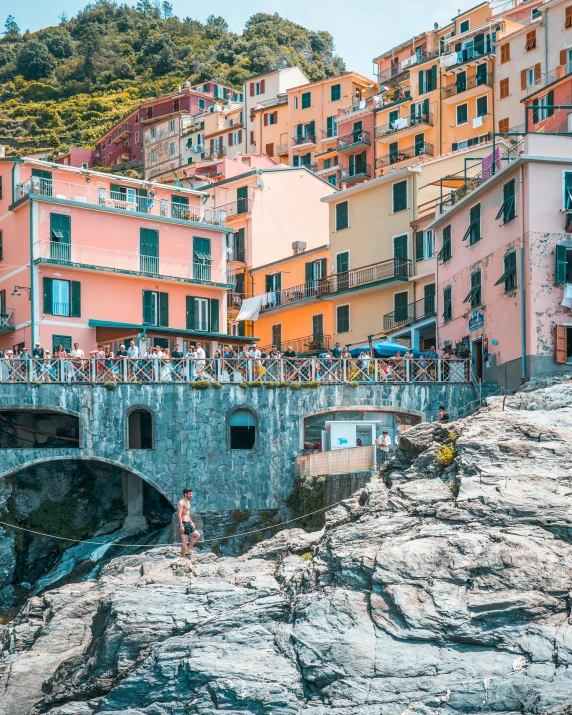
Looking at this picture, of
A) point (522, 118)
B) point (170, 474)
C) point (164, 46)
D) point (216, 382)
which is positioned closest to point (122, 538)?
point (170, 474)

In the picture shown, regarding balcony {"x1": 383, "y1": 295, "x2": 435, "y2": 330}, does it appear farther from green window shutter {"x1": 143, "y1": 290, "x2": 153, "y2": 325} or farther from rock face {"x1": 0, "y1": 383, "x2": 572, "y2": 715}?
rock face {"x1": 0, "y1": 383, "x2": 572, "y2": 715}

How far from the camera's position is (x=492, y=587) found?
1056 inches

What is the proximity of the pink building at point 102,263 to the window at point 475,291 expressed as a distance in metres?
13.1

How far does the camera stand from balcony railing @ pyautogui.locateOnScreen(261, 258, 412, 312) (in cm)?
5575

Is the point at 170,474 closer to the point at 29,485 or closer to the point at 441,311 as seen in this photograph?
the point at 29,485

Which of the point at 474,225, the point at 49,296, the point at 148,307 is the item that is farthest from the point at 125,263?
the point at 474,225

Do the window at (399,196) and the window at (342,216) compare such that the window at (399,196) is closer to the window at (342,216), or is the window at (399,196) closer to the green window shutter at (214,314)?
the window at (342,216)

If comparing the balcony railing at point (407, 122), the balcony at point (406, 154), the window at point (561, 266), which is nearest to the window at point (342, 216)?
the balcony at point (406, 154)

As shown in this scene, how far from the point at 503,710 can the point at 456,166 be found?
3621cm

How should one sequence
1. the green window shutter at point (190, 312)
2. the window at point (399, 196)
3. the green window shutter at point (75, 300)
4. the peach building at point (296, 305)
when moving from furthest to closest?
the peach building at point (296, 305), the window at point (399, 196), the green window shutter at point (190, 312), the green window shutter at point (75, 300)

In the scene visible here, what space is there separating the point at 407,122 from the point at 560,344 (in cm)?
3246

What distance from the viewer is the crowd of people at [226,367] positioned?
43.3 metres

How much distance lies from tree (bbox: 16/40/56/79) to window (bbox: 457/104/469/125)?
69.4m

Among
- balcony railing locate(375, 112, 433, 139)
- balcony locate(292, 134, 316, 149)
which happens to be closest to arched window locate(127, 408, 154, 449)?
balcony railing locate(375, 112, 433, 139)
